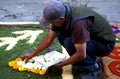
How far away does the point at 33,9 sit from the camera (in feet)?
17.1

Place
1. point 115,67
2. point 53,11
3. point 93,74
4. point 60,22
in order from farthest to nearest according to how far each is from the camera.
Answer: point 115,67 → point 93,74 → point 60,22 → point 53,11

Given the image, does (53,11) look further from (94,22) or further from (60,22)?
(94,22)

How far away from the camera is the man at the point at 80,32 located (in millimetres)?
2461

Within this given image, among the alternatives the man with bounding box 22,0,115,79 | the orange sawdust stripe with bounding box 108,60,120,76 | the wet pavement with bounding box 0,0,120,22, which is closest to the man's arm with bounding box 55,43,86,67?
the man with bounding box 22,0,115,79

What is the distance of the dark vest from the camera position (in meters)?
2.56

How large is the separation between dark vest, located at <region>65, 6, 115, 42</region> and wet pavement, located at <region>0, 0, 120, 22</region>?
6.27 feet

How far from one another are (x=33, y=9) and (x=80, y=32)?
2.85 m

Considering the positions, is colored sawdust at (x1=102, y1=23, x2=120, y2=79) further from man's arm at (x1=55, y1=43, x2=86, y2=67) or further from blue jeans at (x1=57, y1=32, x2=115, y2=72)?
A: man's arm at (x1=55, y1=43, x2=86, y2=67)

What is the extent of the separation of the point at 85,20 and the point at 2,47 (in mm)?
1507

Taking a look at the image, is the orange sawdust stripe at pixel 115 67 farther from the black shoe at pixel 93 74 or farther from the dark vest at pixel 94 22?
the dark vest at pixel 94 22

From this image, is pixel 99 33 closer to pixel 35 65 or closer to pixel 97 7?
pixel 35 65

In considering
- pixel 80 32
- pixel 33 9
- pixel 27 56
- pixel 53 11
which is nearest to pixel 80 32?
pixel 80 32

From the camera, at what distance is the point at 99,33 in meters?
2.78

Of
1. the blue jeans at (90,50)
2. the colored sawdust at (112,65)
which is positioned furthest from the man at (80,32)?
the colored sawdust at (112,65)
